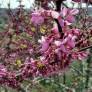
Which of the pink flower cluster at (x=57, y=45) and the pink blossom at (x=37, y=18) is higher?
the pink blossom at (x=37, y=18)

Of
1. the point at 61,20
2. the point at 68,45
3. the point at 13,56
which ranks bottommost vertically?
the point at 13,56

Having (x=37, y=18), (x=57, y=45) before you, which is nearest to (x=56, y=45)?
(x=57, y=45)

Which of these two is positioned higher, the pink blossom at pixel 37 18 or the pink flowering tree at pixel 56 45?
the pink blossom at pixel 37 18

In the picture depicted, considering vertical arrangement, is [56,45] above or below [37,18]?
below

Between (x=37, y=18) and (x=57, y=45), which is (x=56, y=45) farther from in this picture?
(x=37, y=18)

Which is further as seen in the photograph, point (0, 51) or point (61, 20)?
point (0, 51)

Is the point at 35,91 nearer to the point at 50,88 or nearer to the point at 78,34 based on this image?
the point at 50,88

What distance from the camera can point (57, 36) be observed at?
2.40 meters

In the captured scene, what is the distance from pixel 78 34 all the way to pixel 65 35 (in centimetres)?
21

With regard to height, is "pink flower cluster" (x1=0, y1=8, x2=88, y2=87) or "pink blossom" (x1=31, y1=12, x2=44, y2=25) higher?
"pink blossom" (x1=31, y1=12, x2=44, y2=25)

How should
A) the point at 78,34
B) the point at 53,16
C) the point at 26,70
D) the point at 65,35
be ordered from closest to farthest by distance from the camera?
the point at 53,16 < the point at 65,35 < the point at 78,34 < the point at 26,70

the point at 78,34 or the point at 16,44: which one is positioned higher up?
the point at 78,34

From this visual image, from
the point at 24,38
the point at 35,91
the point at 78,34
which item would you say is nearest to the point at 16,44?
the point at 24,38

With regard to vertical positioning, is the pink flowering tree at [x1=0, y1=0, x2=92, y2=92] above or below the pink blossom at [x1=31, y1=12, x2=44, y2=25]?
below
